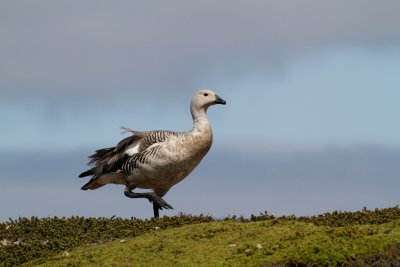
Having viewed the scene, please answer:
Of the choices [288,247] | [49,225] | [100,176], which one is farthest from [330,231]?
[100,176]

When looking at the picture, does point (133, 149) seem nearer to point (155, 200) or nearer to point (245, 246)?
point (155, 200)

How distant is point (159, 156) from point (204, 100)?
7.61 feet

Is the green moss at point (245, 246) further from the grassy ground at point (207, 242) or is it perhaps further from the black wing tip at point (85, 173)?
the black wing tip at point (85, 173)

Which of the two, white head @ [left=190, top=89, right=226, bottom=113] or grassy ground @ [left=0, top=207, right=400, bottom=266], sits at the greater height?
→ white head @ [left=190, top=89, right=226, bottom=113]

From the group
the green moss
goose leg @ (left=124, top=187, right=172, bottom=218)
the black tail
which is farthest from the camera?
the black tail

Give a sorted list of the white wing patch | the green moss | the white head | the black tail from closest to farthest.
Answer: the green moss < the white wing patch < the white head < the black tail

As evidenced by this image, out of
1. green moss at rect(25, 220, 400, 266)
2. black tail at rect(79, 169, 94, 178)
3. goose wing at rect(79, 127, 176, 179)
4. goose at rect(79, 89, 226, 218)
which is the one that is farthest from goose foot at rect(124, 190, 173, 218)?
green moss at rect(25, 220, 400, 266)

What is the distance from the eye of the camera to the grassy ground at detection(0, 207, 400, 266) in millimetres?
14758

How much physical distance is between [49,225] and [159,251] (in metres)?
6.12

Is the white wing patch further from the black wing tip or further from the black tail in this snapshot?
the black wing tip

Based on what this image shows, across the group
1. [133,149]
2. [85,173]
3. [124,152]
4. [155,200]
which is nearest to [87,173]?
[85,173]

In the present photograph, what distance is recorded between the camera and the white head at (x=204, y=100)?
25.4 metres

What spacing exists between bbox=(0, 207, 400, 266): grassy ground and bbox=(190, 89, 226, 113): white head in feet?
17.4

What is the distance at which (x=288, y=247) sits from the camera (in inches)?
602
